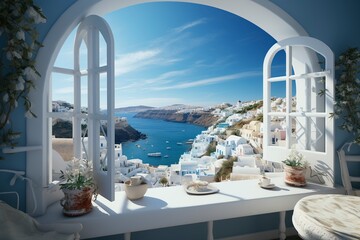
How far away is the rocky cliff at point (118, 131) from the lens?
220 centimetres

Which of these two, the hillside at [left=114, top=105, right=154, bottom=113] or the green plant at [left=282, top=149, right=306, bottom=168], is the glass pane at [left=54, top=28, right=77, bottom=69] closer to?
the hillside at [left=114, top=105, right=154, bottom=113]

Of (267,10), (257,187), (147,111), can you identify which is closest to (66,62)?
(147,111)

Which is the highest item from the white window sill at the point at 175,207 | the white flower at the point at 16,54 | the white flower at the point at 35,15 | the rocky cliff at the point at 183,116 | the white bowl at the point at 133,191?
the white flower at the point at 35,15

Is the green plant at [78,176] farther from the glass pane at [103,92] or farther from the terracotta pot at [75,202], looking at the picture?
the glass pane at [103,92]

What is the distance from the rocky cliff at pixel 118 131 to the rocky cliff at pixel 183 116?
0.35 m

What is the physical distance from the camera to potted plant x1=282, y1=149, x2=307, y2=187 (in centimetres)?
238

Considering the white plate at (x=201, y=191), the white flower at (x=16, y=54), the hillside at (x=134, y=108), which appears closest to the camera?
the white flower at (x=16, y=54)

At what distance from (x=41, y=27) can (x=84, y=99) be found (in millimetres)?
615

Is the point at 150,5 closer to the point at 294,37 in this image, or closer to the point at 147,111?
the point at 147,111

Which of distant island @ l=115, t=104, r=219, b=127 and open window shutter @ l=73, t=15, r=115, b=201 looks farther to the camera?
distant island @ l=115, t=104, r=219, b=127

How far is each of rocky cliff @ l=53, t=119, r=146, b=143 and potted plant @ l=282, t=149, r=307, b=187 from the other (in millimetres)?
1601

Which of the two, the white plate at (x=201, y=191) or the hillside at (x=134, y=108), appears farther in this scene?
the hillside at (x=134, y=108)

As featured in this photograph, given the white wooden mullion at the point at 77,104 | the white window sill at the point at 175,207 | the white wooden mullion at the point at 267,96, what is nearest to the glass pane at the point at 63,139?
the white wooden mullion at the point at 77,104

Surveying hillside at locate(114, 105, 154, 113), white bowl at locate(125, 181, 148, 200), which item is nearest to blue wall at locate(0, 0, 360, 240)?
white bowl at locate(125, 181, 148, 200)
